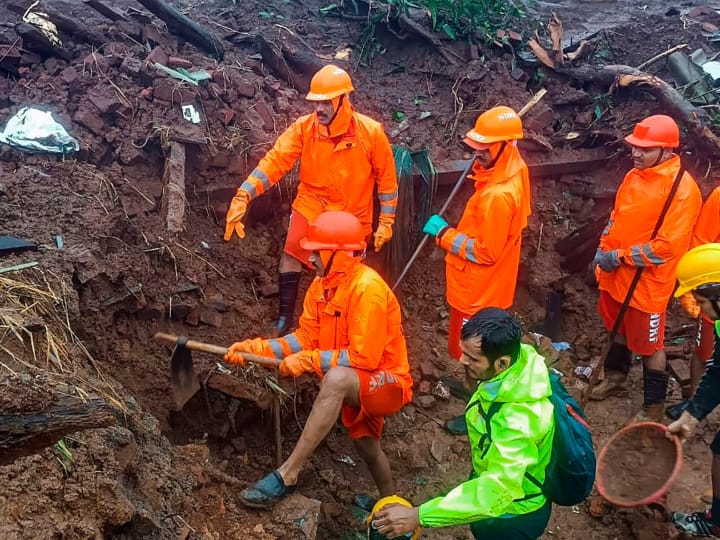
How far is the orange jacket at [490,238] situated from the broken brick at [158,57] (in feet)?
11.3

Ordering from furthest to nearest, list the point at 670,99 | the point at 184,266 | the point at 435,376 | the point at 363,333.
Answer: the point at 670,99 < the point at 435,376 < the point at 184,266 < the point at 363,333

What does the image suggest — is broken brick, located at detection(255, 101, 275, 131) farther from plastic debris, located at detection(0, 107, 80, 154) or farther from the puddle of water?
the puddle of water

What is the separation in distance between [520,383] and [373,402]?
4.01ft

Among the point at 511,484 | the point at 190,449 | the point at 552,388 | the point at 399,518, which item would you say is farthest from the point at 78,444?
the point at 552,388

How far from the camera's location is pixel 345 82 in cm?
476

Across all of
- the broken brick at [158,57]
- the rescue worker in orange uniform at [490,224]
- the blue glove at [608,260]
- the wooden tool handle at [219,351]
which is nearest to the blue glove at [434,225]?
the rescue worker in orange uniform at [490,224]

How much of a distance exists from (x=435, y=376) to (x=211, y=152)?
289cm

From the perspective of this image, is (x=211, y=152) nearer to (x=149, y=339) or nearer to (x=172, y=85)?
(x=172, y=85)

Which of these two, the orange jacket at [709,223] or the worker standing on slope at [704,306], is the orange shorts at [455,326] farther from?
the orange jacket at [709,223]

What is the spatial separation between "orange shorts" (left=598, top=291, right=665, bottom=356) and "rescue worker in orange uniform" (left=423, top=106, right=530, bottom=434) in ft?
3.39

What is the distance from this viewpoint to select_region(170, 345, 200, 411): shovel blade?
4.03 metres

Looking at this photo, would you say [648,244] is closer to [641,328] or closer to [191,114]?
[641,328]

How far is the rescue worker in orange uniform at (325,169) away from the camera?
15.8ft

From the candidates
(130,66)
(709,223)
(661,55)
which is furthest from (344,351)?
(661,55)
